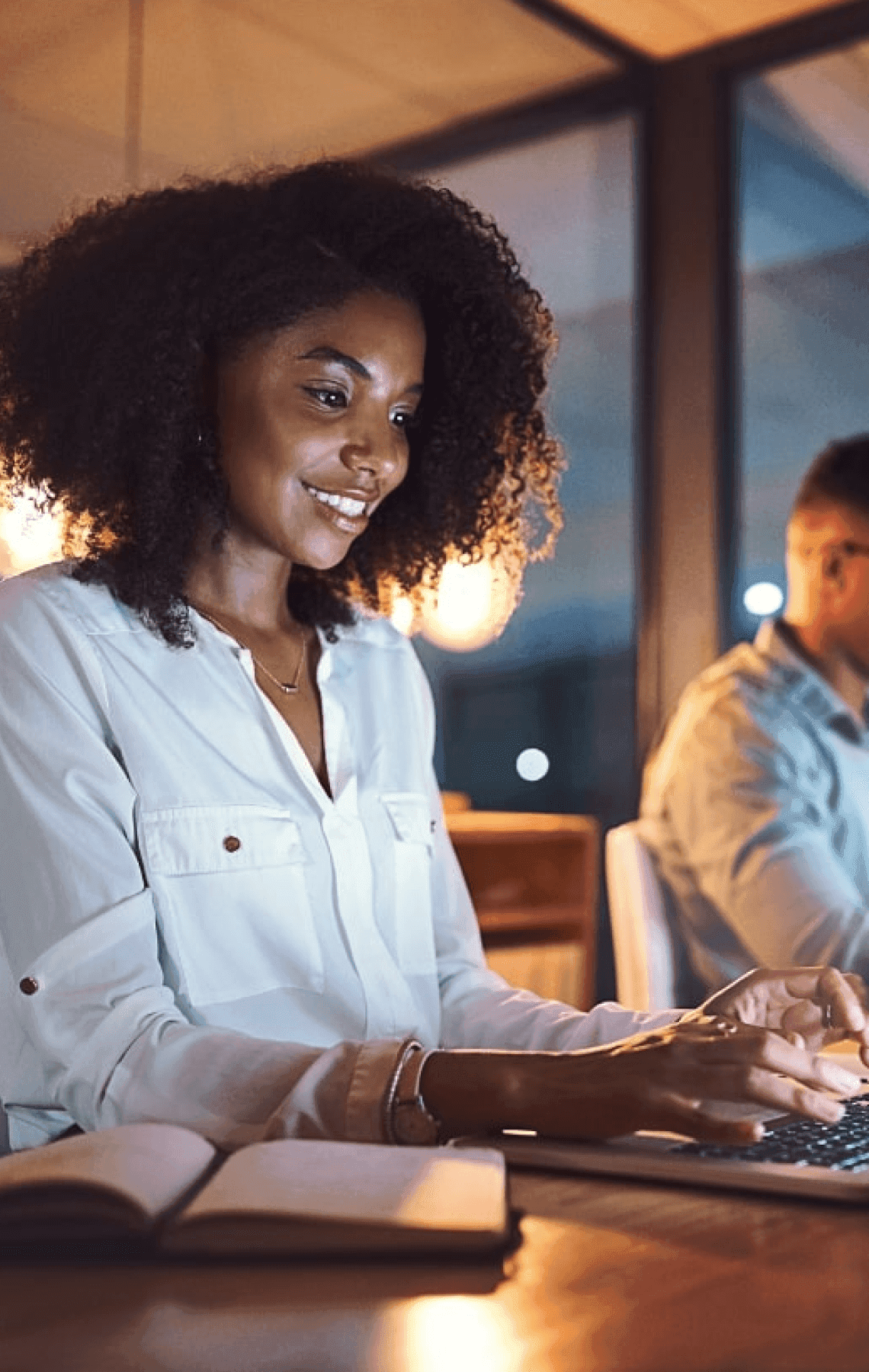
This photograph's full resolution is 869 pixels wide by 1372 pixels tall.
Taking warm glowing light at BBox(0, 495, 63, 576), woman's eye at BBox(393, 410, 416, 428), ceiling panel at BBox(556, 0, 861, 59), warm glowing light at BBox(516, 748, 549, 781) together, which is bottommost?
warm glowing light at BBox(516, 748, 549, 781)

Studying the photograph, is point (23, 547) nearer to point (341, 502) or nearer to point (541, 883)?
point (341, 502)

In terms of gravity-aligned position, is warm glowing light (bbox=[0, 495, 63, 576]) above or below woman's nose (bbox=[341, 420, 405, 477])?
above

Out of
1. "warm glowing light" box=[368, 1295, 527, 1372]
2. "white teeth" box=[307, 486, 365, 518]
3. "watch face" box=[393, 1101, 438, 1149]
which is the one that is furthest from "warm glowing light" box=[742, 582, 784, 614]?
"warm glowing light" box=[368, 1295, 527, 1372]

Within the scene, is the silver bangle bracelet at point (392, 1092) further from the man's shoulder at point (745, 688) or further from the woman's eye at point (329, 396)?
the man's shoulder at point (745, 688)

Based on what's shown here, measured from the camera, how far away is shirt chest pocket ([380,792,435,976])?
155 centimetres

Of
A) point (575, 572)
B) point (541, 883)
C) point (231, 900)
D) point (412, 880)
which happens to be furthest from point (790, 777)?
point (575, 572)

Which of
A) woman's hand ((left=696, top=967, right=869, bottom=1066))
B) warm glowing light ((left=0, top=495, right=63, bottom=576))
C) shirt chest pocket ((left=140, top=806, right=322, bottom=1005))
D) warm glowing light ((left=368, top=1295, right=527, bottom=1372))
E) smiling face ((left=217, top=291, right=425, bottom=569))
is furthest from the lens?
warm glowing light ((left=0, top=495, right=63, bottom=576))

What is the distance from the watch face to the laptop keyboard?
162 mm

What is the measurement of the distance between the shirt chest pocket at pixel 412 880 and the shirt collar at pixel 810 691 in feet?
3.09

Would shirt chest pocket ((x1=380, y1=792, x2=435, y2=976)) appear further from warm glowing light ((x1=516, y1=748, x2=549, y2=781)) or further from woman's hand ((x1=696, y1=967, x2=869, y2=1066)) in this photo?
warm glowing light ((x1=516, y1=748, x2=549, y2=781))

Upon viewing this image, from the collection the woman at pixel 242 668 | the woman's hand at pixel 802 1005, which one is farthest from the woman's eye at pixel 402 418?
the woman's hand at pixel 802 1005

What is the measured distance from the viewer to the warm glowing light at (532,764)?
5.07m

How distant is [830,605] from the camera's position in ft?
8.02

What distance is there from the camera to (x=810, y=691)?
239cm
